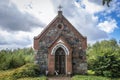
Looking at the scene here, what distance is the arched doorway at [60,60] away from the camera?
27.4 metres

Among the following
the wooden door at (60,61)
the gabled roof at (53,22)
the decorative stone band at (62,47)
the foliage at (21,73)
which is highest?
the gabled roof at (53,22)

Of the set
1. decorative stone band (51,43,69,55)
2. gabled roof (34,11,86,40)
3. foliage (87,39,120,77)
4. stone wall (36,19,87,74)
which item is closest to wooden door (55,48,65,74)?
decorative stone band (51,43,69,55)

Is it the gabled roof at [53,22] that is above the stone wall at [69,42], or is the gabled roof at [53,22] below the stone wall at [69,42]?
above

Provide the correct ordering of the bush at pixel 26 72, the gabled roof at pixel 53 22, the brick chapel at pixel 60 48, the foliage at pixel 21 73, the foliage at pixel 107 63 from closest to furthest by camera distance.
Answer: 1. the foliage at pixel 21 73
2. the bush at pixel 26 72
3. the foliage at pixel 107 63
4. the brick chapel at pixel 60 48
5. the gabled roof at pixel 53 22

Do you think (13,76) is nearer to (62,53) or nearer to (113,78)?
(62,53)

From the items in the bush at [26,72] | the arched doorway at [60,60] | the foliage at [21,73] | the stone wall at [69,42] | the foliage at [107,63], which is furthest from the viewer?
the stone wall at [69,42]

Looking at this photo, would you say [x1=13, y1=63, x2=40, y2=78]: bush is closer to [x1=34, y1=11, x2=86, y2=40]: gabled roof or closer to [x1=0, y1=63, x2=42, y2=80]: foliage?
[x1=0, y1=63, x2=42, y2=80]: foliage

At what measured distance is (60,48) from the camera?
2761 cm

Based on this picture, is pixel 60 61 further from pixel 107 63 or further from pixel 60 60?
pixel 107 63

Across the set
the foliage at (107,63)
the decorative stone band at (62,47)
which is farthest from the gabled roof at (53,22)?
the foliage at (107,63)

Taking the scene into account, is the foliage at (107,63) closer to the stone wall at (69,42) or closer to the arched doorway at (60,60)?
the stone wall at (69,42)

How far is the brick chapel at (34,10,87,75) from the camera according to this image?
27219 mm

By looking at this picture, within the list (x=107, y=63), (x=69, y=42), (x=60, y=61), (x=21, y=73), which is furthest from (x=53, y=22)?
(x=107, y=63)

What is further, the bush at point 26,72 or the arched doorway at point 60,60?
the arched doorway at point 60,60
